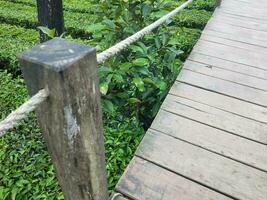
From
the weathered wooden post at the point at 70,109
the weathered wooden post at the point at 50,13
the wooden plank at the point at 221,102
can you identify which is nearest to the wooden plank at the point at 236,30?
the wooden plank at the point at 221,102

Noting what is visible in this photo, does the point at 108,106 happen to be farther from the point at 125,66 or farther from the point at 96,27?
the point at 96,27

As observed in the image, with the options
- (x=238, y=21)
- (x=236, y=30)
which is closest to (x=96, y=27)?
(x=236, y=30)

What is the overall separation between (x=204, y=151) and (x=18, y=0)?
6.84 metres

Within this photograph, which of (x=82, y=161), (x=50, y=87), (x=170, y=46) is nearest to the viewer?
(x=50, y=87)

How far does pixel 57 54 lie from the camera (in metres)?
0.84

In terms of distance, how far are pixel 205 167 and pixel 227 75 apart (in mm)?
1160

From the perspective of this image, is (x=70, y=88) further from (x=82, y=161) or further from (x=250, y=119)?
(x=250, y=119)

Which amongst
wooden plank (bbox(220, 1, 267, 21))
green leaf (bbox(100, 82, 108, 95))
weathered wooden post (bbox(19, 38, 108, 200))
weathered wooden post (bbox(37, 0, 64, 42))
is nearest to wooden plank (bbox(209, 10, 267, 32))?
wooden plank (bbox(220, 1, 267, 21))

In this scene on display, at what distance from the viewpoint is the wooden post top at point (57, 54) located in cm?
79

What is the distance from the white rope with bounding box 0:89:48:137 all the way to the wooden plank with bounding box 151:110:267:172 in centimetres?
123

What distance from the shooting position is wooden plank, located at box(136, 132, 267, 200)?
5.35 feet

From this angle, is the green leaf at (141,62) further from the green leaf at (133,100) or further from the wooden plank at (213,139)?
the wooden plank at (213,139)

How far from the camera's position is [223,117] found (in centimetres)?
213

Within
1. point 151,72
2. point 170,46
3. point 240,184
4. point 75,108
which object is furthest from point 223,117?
point 75,108
